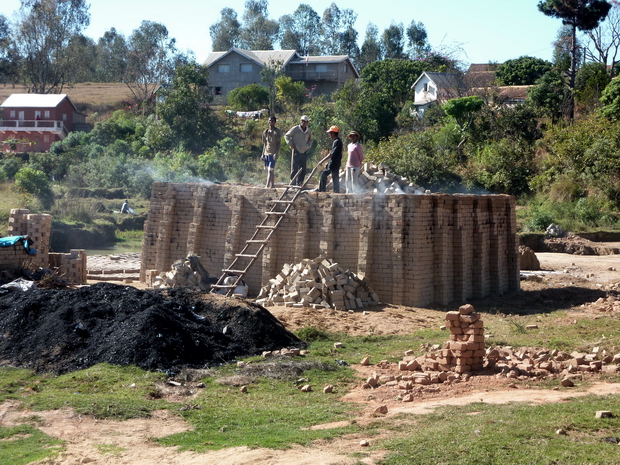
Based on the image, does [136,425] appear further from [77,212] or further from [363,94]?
[363,94]

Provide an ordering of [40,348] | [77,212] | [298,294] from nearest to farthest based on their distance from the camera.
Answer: [40,348] < [298,294] < [77,212]

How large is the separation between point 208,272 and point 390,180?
449 centimetres

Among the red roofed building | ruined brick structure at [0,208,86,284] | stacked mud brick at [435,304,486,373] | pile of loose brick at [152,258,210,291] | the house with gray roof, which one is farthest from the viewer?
the house with gray roof

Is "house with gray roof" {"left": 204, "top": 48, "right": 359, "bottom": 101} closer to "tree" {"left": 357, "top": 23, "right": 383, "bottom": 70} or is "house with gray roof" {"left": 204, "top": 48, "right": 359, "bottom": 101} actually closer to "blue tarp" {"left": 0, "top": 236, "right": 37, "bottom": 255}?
"tree" {"left": 357, "top": 23, "right": 383, "bottom": 70}

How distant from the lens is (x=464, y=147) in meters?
35.1

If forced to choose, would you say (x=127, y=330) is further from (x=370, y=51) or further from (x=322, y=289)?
(x=370, y=51)

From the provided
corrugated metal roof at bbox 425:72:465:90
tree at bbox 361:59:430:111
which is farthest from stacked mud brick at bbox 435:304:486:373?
tree at bbox 361:59:430:111

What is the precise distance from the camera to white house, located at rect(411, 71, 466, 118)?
42.9 metres

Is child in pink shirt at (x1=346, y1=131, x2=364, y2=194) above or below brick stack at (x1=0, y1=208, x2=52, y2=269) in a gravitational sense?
above

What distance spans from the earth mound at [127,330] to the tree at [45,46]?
2159 inches

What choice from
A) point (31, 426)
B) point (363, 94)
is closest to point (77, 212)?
point (363, 94)

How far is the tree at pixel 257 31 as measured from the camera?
7681 centimetres

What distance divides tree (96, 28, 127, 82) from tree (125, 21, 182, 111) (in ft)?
31.5

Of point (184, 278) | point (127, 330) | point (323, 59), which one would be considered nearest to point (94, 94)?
point (323, 59)
